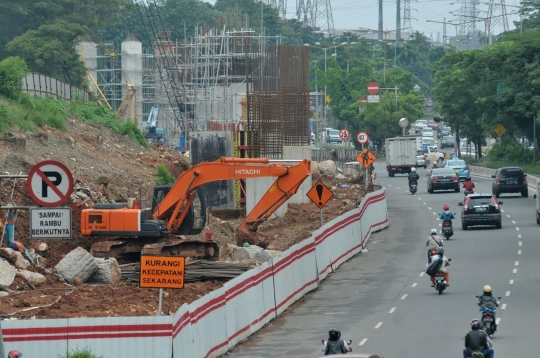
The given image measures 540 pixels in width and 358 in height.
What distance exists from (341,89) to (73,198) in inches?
4135

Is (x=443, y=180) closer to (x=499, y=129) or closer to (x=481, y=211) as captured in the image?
(x=481, y=211)

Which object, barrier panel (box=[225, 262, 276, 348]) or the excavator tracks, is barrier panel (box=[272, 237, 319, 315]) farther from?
the excavator tracks

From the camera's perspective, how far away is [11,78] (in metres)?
52.6

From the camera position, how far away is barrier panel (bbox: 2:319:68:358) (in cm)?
1916

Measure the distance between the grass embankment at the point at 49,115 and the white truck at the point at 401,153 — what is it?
22.9 m

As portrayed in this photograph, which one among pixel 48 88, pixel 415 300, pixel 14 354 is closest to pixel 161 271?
pixel 14 354

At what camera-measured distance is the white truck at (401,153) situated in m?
83.1

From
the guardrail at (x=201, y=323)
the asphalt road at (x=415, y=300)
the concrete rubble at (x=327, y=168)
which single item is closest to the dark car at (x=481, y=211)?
the asphalt road at (x=415, y=300)

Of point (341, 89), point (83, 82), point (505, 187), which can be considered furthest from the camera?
point (341, 89)

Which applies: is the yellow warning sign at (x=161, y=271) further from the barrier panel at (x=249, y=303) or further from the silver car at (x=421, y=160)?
the silver car at (x=421, y=160)

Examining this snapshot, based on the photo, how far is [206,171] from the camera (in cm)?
3453

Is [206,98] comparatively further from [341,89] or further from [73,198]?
[341,89]

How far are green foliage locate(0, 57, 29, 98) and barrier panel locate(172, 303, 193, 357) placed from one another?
109 feet

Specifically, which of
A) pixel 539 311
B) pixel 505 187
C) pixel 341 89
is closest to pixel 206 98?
pixel 505 187
